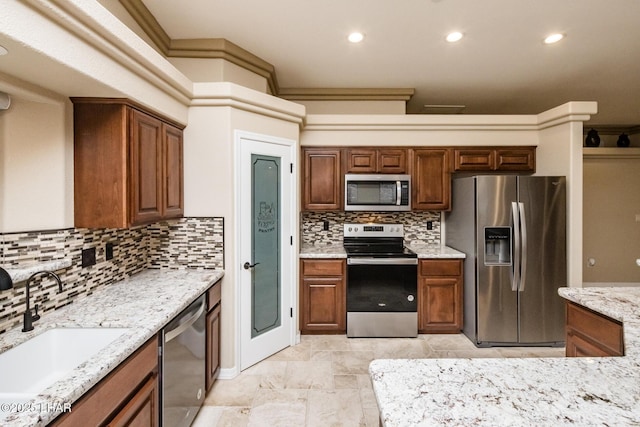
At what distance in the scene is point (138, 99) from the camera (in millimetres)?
1901

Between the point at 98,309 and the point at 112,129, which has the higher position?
the point at 112,129

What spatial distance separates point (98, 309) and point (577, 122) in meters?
4.37

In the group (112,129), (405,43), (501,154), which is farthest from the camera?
(501,154)

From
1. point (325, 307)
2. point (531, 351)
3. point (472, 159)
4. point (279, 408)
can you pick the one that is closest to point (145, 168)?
point (279, 408)

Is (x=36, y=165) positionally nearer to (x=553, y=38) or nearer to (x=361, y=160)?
(x=361, y=160)

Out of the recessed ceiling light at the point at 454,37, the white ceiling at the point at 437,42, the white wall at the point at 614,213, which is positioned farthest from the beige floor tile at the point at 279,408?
the white wall at the point at 614,213

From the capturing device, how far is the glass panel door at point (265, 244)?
→ 2.78 metres

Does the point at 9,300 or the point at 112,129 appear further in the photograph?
the point at 112,129

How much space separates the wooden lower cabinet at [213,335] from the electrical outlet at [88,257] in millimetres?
763

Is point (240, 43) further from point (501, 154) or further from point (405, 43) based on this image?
point (501, 154)

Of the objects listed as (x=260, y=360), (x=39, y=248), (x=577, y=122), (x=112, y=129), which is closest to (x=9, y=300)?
(x=39, y=248)

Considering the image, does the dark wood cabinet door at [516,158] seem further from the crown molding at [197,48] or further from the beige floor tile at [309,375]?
the beige floor tile at [309,375]

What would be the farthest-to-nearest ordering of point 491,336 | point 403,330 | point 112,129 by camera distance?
point 403,330 < point 491,336 < point 112,129

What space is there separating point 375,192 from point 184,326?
2.46 metres
